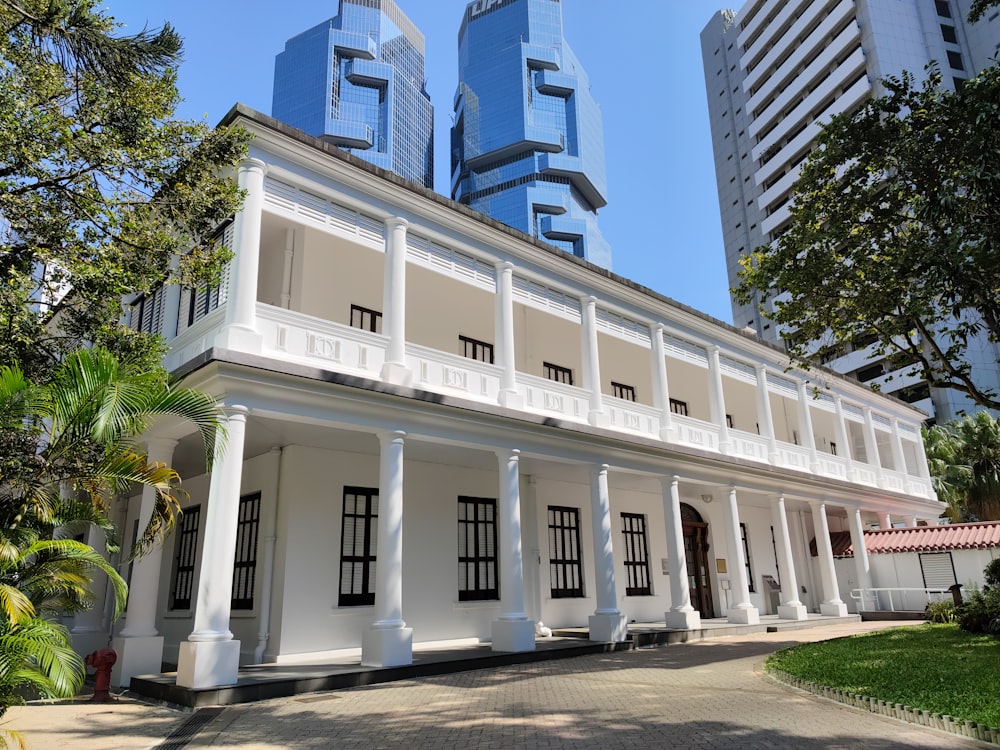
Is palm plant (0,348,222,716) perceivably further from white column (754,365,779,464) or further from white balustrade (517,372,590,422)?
white column (754,365,779,464)

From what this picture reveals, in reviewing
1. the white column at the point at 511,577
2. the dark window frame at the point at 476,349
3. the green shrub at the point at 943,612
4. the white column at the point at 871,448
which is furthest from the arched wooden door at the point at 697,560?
the white column at the point at 511,577

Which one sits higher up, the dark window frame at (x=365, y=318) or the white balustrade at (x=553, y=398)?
the dark window frame at (x=365, y=318)

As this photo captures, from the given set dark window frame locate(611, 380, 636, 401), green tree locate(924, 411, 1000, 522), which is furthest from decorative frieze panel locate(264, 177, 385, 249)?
green tree locate(924, 411, 1000, 522)

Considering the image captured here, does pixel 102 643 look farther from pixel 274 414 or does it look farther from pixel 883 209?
pixel 883 209

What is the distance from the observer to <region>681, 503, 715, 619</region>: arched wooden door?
19.7 metres

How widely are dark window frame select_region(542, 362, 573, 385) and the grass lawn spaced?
8018 mm

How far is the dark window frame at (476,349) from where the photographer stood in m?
15.7

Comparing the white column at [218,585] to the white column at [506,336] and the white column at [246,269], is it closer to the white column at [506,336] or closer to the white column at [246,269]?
the white column at [246,269]

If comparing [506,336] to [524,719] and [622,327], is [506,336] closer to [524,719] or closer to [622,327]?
[622,327]

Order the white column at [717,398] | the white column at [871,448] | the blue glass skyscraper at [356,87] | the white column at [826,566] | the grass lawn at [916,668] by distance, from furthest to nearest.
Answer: the blue glass skyscraper at [356,87], the white column at [871,448], the white column at [826,566], the white column at [717,398], the grass lawn at [916,668]

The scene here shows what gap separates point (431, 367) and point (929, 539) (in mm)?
16756

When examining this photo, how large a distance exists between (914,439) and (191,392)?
28.8 m

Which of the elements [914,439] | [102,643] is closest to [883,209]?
[102,643]

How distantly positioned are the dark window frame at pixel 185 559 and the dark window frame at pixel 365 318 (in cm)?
517
